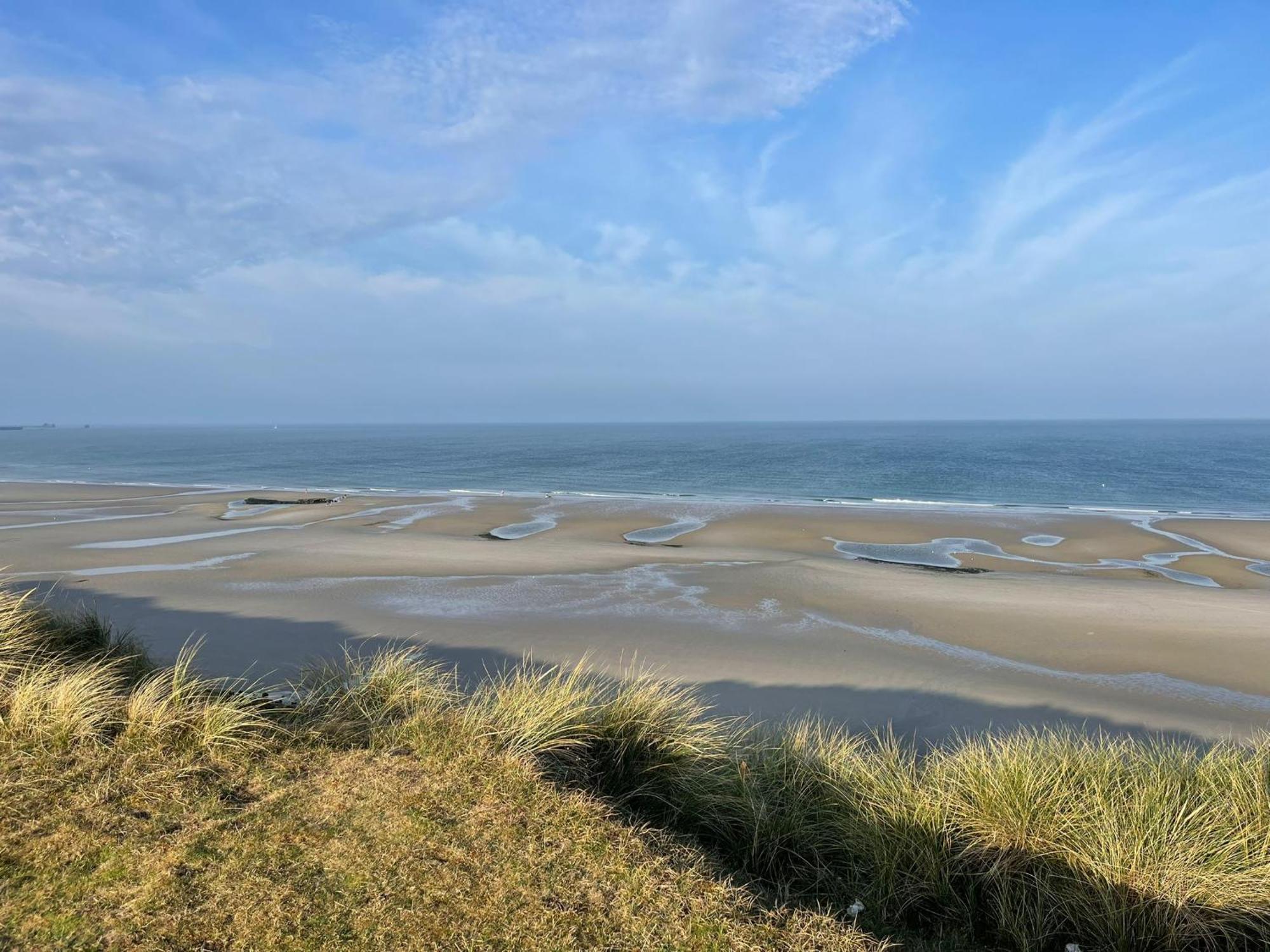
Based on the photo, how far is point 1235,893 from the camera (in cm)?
404

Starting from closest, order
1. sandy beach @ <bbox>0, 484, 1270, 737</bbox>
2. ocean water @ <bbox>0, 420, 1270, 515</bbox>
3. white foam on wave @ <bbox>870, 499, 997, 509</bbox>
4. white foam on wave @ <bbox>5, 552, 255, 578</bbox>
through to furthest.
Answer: sandy beach @ <bbox>0, 484, 1270, 737</bbox> < white foam on wave @ <bbox>5, 552, 255, 578</bbox> < white foam on wave @ <bbox>870, 499, 997, 509</bbox> < ocean water @ <bbox>0, 420, 1270, 515</bbox>

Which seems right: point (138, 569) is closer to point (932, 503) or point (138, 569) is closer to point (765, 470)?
point (932, 503)

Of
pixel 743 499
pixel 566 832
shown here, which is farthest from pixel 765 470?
pixel 566 832

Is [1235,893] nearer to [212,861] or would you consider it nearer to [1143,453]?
[212,861]

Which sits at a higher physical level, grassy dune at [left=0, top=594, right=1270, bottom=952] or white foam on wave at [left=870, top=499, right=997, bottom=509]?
grassy dune at [left=0, top=594, right=1270, bottom=952]

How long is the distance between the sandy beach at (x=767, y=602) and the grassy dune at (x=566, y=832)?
10.5 feet

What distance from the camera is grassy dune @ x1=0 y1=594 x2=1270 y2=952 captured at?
372 centimetres

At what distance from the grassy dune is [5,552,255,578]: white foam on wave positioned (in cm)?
1126

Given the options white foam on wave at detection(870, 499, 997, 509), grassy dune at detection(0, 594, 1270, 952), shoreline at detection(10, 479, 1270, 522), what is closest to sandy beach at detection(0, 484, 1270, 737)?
grassy dune at detection(0, 594, 1270, 952)

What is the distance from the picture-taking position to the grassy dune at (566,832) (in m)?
3.72

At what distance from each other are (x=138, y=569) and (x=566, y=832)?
1639 cm

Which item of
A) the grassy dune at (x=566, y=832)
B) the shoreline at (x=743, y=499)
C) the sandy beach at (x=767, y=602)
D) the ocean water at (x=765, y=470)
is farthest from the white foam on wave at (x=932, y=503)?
the grassy dune at (x=566, y=832)

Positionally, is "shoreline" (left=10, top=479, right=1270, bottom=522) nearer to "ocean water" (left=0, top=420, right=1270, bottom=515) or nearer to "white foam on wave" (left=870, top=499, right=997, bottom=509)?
"white foam on wave" (left=870, top=499, right=997, bottom=509)

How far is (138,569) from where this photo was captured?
16.5 m
